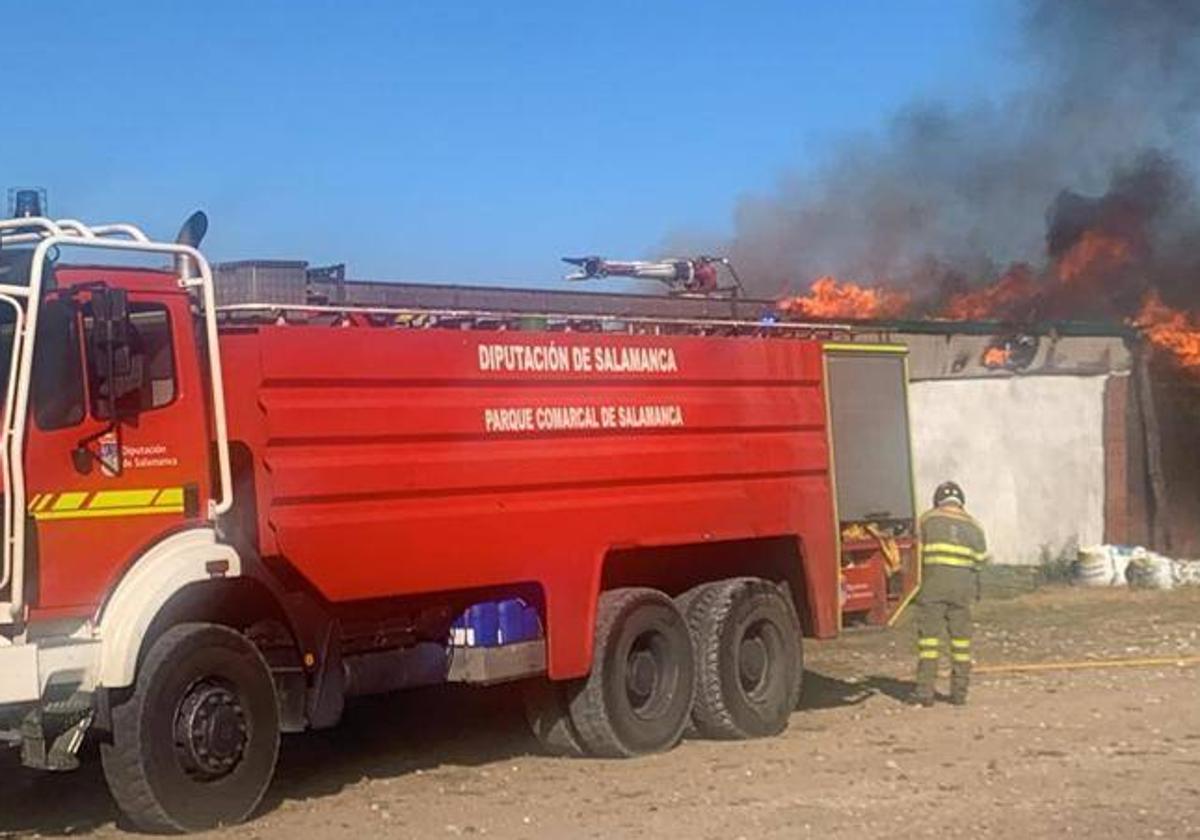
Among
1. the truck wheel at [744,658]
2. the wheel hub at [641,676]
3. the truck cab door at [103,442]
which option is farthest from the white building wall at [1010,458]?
the truck cab door at [103,442]

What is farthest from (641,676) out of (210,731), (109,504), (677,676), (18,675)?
(18,675)

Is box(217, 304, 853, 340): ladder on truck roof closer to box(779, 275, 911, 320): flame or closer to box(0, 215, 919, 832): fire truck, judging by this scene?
box(0, 215, 919, 832): fire truck

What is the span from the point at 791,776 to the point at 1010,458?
14.5 metres

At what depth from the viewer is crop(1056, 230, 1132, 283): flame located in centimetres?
2511

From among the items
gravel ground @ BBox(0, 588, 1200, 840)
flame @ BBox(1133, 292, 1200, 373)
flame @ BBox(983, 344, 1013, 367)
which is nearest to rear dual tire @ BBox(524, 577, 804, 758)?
gravel ground @ BBox(0, 588, 1200, 840)

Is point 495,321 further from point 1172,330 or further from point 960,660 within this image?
point 1172,330

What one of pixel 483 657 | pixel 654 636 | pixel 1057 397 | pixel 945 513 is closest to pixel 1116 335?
pixel 1057 397

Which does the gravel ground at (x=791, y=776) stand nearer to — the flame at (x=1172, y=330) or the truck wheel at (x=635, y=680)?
the truck wheel at (x=635, y=680)

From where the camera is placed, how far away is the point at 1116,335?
24.8 meters

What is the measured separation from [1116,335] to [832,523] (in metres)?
13.3

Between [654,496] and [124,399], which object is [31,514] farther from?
[654,496]

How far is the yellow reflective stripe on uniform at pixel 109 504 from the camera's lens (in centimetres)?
830

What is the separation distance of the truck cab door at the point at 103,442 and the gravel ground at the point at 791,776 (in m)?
1.47

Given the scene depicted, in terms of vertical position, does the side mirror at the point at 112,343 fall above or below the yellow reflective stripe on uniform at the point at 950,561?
above
